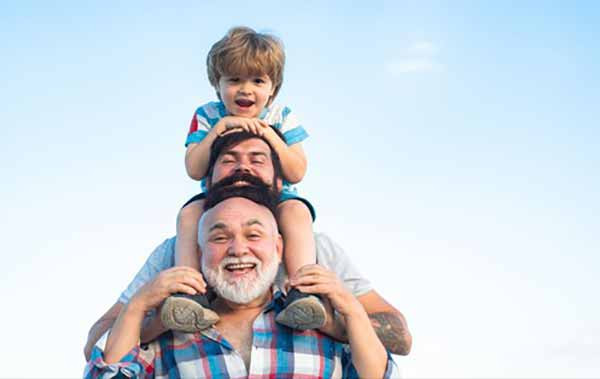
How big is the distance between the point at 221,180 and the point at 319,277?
4.10 ft

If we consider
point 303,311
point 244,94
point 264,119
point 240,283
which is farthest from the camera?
point 264,119

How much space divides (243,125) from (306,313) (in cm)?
175

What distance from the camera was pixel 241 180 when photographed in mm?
6379

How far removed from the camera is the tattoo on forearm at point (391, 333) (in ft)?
20.3

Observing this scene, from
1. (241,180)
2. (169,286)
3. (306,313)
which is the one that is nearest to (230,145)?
(241,180)

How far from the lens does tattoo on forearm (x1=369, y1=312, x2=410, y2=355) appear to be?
20.3 feet

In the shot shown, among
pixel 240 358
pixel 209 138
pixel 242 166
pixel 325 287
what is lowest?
pixel 240 358

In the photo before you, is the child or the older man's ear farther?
the older man's ear

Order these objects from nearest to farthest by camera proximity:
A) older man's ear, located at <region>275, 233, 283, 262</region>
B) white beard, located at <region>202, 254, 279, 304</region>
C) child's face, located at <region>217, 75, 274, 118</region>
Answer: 1. white beard, located at <region>202, 254, 279, 304</region>
2. older man's ear, located at <region>275, 233, 283, 262</region>
3. child's face, located at <region>217, 75, 274, 118</region>

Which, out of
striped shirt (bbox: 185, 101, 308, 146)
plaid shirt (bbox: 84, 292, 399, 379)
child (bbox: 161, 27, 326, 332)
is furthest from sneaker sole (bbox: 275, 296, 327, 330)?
striped shirt (bbox: 185, 101, 308, 146)

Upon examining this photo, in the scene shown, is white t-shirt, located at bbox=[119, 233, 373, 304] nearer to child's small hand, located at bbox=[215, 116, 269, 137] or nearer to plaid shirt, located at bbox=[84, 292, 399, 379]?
plaid shirt, located at bbox=[84, 292, 399, 379]

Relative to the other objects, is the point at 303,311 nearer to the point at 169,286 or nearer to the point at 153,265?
the point at 169,286

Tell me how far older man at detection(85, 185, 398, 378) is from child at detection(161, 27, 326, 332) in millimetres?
126

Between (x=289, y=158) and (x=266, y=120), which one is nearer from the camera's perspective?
(x=289, y=158)
